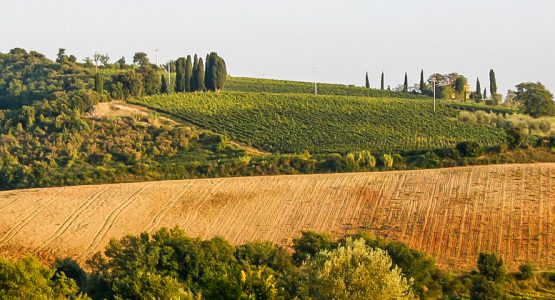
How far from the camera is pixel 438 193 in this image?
222 ft

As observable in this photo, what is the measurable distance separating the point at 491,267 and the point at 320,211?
15.9 metres

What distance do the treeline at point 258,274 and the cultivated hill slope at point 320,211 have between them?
3.78 m

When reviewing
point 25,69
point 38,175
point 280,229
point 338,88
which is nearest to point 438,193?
point 280,229

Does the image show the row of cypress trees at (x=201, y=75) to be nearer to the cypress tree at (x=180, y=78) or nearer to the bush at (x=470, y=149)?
the cypress tree at (x=180, y=78)

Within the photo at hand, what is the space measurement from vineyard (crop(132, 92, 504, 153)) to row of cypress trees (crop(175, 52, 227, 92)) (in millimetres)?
3503

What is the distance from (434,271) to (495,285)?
4.57 m

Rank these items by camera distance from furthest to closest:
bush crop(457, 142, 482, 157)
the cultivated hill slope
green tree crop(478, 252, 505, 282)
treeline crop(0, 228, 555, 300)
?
bush crop(457, 142, 482, 157), the cultivated hill slope, green tree crop(478, 252, 505, 282), treeline crop(0, 228, 555, 300)

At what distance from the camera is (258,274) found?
39531 mm

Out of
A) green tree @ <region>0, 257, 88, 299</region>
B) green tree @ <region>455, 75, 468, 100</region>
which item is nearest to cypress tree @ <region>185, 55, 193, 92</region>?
green tree @ <region>455, 75, 468, 100</region>

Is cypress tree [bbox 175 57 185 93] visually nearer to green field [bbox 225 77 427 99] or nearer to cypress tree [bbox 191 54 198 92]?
cypress tree [bbox 191 54 198 92]

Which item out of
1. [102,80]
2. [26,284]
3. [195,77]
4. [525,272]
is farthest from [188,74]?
[26,284]

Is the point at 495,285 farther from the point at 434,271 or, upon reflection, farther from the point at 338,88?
the point at 338,88

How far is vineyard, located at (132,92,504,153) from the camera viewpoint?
9181 centimetres

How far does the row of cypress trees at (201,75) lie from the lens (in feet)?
380
